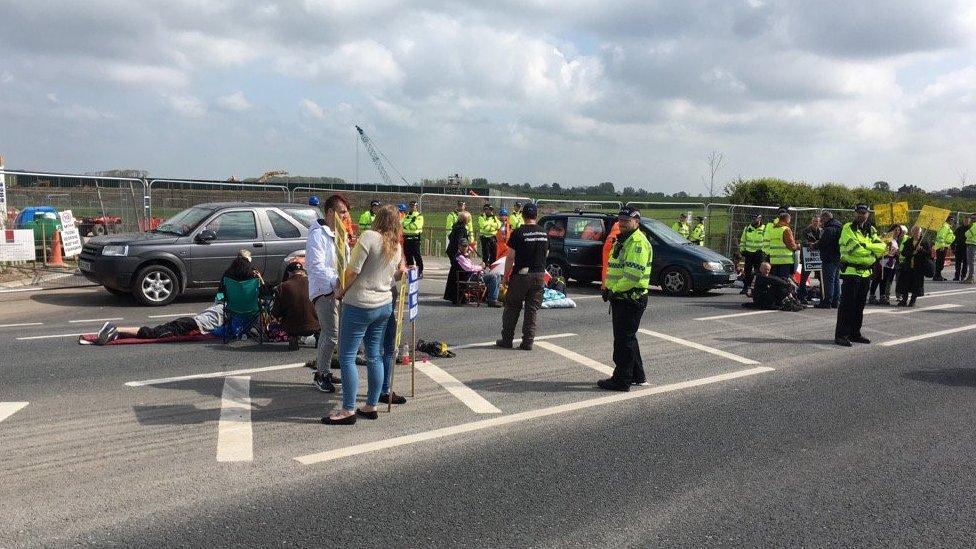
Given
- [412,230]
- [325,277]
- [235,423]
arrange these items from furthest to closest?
[412,230] → [325,277] → [235,423]

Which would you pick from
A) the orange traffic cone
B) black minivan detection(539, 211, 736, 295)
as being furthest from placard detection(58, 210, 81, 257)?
black minivan detection(539, 211, 736, 295)

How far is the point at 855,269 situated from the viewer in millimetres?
9406

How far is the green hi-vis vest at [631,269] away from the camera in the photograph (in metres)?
6.76

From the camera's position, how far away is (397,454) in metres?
5.03

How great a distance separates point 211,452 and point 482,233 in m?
14.4

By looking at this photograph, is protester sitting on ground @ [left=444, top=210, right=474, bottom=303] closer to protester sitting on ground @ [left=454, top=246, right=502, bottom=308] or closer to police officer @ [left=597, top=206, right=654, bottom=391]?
protester sitting on ground @ [left=454, top=246, right=502, bottom=308]

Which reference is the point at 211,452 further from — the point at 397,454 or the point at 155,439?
the point at 397,454

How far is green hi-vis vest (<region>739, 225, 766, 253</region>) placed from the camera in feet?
49.6

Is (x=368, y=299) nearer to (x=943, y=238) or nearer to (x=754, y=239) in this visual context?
(x=754, y=239)

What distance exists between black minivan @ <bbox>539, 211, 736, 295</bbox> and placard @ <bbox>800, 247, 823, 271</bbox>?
1503 millimetres

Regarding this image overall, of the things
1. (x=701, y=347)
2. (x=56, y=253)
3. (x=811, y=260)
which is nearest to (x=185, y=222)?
(x=56, y=253)

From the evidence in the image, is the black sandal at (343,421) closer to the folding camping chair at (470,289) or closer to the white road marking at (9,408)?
the white road marking at (9,408)

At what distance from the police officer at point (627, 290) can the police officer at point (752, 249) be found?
9138 mm

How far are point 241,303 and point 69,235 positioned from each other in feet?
32.6
